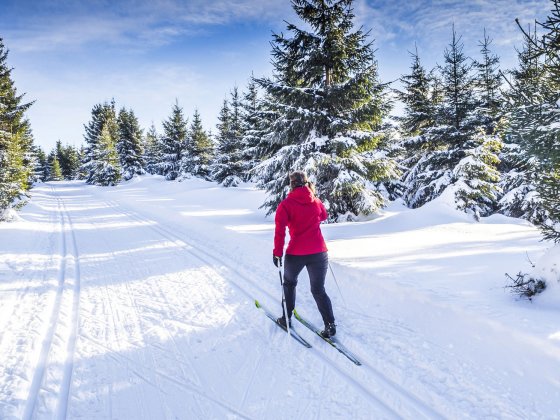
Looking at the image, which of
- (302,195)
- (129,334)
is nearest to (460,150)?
(302,195)

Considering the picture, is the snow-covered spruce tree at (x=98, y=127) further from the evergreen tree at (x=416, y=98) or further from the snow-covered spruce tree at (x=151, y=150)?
the evergreen tree at (x=416, y=98)

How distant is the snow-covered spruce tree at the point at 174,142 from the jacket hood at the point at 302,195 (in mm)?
39238

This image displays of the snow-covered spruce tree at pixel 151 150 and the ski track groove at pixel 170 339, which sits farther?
the snow-covered spruce tree at pixel 151 150

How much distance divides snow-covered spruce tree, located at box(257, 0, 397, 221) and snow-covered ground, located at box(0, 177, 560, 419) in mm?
4738

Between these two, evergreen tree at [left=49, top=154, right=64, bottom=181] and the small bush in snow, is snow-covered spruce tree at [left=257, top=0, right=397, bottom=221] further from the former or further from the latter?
evergreen tree at [left=49, top=154, right=64, bottom=181]

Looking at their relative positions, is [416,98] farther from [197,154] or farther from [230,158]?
[197,154]

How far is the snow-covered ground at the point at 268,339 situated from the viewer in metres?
3.20

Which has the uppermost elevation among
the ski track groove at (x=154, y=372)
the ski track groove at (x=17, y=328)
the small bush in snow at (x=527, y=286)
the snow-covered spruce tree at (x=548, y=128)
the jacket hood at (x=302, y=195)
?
the snow-covered spruce tree at (x=548, y=128)

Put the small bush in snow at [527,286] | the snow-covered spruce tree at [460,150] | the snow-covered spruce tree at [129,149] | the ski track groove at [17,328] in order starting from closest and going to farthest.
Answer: the ski track groove at [17,328]
the small bush in snow at [527,286]
the snow-covered spruce tree at [460,150]
the snow-covered spruce tree at [129,149]

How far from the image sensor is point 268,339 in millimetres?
4477

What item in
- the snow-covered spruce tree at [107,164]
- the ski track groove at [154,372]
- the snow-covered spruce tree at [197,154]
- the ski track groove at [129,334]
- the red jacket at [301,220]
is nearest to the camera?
the ski track groove at [154,372]

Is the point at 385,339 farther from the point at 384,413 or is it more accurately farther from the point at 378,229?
the point at 378,229

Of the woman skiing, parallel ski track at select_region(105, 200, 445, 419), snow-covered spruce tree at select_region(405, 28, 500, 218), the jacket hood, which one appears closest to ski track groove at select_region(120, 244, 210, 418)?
parallel ski track at select_region(105, 200, 445, 419)

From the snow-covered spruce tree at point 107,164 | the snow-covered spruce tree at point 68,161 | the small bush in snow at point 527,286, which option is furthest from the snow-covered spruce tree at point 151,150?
the small bush in snow at point 527,286
